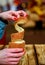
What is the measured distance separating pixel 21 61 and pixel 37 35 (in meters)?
1.67

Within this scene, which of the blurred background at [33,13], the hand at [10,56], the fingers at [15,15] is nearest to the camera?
the hand at [10,56]

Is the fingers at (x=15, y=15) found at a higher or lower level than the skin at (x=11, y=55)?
higher

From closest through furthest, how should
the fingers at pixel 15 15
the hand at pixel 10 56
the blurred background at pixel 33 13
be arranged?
the hand at pixel 10 56
the fingers at pixel 15 15
the blurred background at pixel 33 13

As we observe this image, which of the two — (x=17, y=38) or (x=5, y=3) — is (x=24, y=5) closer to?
(x=5, y=3)

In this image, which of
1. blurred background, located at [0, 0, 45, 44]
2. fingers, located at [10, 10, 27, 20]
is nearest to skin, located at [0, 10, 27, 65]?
fingers, located at [10, 10, 27, 20]

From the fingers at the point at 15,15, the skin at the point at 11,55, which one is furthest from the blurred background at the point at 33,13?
the skin at the point at 11,55

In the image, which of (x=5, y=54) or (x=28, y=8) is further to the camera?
(x=28, y=8)

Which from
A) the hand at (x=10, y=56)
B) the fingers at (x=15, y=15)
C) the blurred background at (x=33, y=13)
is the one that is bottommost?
the blurred background at (x=33, y=13)

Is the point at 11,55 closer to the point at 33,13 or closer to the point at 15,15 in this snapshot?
the point at 15,15

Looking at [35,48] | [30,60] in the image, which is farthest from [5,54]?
[35,48]

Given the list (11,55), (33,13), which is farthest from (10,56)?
(33,13)

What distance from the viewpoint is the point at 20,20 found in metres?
0.80

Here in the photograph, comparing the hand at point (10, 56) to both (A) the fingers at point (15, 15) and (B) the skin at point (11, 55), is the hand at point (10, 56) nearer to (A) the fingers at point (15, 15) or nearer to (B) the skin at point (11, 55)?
(B) the skin at point (11, 55)

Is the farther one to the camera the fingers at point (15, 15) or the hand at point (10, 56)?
the fingers at point (15, 15)
